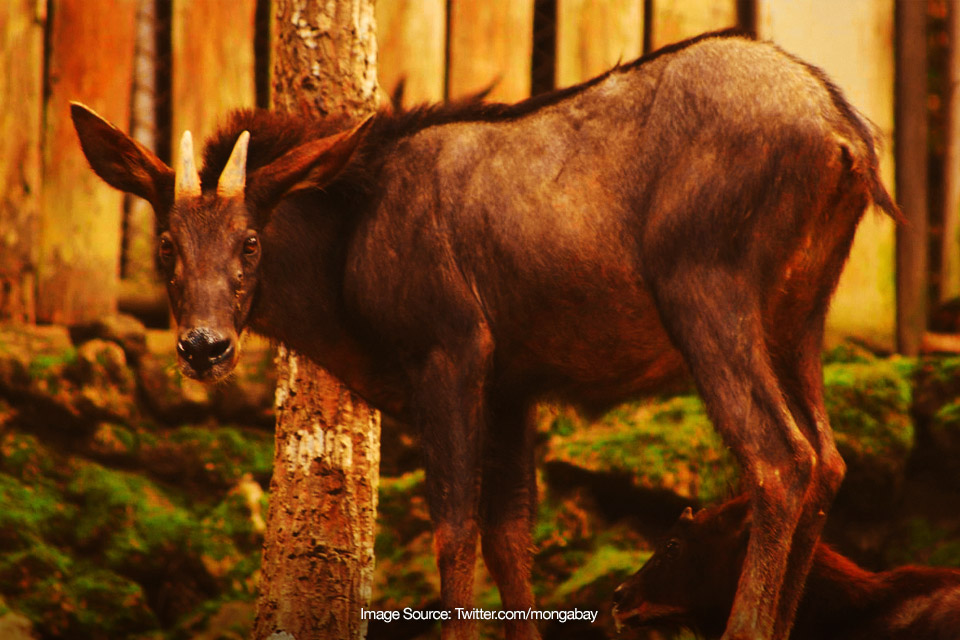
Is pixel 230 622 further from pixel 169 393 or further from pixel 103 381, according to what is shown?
pixel 103 381

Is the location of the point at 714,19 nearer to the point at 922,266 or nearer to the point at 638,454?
the point at 922,266

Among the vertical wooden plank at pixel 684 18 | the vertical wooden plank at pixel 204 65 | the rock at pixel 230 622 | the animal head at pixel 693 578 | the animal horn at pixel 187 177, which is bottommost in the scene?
the rock at pixel 230 622

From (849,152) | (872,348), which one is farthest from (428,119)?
(872,348)

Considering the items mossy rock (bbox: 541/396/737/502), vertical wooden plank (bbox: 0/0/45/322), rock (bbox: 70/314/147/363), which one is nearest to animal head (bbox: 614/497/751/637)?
mossy rock (bbox: 541/396/737/502)

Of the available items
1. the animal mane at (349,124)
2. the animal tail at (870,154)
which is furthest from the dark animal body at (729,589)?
the animal mane at (349,124)

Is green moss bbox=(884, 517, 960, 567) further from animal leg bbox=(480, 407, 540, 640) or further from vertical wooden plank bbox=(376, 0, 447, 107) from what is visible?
vertical wooden plank bbox=(376, 0, 447, 107)

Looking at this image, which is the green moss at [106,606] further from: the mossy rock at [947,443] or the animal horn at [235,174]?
the mossy rock at [947,443]

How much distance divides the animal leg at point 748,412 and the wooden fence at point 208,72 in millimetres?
3988

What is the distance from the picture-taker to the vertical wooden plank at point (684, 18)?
29.0 ft

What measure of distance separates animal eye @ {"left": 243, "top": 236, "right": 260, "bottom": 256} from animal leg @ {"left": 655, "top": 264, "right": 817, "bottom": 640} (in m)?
1.84

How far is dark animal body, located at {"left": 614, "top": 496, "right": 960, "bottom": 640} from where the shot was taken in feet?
19.7

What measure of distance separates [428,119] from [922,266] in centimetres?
471

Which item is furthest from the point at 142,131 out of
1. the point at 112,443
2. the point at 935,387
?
the point at 935,387

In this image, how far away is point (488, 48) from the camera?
870 cm
